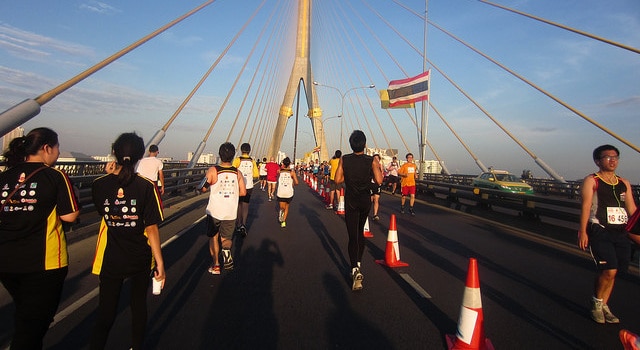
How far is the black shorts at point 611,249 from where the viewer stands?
163 inches

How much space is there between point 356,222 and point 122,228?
3.10m

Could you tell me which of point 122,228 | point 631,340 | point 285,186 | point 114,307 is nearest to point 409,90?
point 285,186

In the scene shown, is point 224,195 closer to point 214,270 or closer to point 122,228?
point 214,270

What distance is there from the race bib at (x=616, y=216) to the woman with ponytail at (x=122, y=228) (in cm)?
438

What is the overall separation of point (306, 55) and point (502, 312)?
116ft

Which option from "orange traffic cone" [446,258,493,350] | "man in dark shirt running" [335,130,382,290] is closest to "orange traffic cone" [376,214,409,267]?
"man in dark shirt running" [335,130,382,290]

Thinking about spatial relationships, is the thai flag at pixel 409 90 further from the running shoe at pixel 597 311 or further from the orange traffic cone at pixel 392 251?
the running shoe at pixel 597 311

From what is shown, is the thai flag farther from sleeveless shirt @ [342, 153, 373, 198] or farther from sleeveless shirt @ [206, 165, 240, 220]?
sleeveless shirt @ [206, 165, 240, 220]

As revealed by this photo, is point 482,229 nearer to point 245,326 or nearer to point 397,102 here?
point 245,326

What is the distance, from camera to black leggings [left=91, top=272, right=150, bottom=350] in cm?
287

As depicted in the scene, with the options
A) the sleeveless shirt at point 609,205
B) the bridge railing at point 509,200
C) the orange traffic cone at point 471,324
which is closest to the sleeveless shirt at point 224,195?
the orange traffic cone at point 471,324

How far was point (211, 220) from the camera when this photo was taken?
5844mm

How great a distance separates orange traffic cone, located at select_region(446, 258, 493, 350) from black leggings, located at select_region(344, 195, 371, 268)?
187 centimetres

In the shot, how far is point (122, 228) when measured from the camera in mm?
2930
